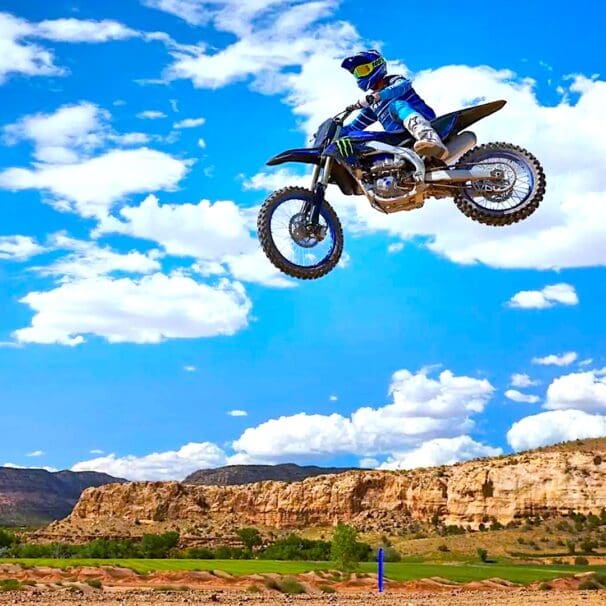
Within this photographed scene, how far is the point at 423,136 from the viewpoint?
56.0 feet

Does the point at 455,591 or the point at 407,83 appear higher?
the point at 407,83

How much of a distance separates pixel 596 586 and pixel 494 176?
36611mm

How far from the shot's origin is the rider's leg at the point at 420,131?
55.9 feet

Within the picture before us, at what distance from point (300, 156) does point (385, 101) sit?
6.11ft

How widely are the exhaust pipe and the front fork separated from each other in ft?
7.58

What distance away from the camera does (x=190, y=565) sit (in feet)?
222

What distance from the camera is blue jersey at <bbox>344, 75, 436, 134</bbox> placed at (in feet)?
57.0

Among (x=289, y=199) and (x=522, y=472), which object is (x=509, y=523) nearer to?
(x=522, y=472)

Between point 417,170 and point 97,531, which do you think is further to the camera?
point 97,531

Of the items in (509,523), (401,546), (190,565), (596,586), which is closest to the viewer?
(596,586)

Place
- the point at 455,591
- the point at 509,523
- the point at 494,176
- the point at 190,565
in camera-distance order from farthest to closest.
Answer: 1. the point at 509,523
2. the point at 190,565
3. the point at 455,591
4. the point at 494,176

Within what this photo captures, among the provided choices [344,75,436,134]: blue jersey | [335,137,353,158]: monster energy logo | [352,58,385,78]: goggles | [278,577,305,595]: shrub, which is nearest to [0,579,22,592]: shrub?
[278,577,305,595]: shrub

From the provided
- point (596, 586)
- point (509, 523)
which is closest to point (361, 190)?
point (596, 586)

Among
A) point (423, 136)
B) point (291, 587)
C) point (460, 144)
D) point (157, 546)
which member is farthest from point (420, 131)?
point (157, 546)
